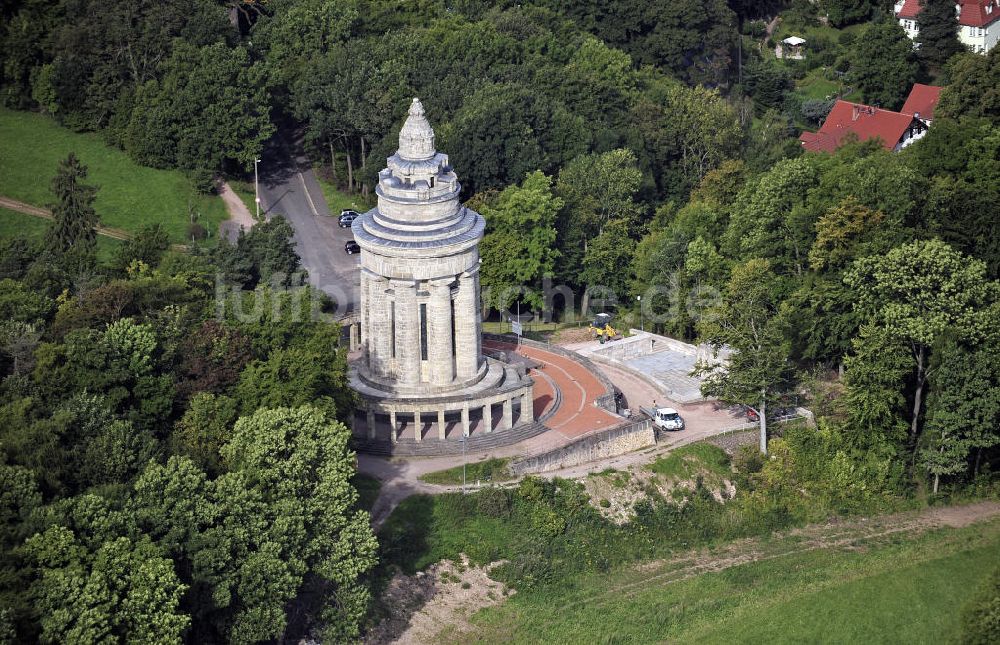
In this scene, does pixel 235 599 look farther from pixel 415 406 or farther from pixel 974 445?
pixel 974 445

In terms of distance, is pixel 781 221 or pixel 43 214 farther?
pixel 43 214

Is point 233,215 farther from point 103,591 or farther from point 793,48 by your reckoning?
point 793,48

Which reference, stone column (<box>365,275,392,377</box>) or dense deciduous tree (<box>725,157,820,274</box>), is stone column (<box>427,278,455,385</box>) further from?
dense deciduous tree (<box>725,157,820,274</box>)

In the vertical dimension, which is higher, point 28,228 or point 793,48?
point 793,48

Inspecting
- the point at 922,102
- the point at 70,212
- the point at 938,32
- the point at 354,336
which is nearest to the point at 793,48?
the point at 938,32

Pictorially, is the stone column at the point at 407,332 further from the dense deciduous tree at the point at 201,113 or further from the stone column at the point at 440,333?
the dense deciduous tree at the point at 201,113

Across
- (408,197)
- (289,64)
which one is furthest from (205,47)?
(408,197)
